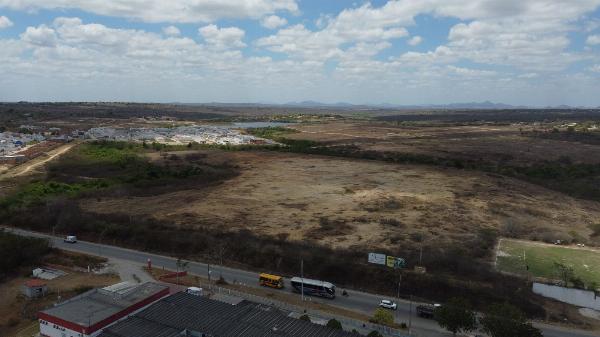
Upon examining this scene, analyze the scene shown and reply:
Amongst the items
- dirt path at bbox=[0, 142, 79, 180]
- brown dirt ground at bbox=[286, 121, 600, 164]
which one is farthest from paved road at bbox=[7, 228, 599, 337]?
brown dirt ground at bbox=[286, 121, 600, 164]

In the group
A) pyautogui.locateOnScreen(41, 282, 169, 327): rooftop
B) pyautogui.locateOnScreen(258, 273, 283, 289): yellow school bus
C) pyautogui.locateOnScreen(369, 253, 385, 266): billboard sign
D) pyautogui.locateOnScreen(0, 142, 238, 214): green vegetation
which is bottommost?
pyautogui.locateOnScreen(258, 273, 283, 289): yellow school bus

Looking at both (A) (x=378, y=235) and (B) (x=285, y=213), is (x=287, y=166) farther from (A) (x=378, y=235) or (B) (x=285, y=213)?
(A) (x=378, y=235)

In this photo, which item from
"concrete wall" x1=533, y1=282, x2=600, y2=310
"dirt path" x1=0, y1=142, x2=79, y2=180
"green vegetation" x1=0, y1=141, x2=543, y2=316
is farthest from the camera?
"dirt path" x1=0, y1=142, x2=79, y2=180

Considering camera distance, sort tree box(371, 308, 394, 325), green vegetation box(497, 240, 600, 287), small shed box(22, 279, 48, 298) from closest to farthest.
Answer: tree box(371, 308, 394, 325)
small shed box(22, 279, 48, 298)
green vegetation box(497, 240, 600, 287)

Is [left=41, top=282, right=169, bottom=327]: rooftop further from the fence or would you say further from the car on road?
the car on road

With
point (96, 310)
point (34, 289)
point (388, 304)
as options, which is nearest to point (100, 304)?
point (96, 310)

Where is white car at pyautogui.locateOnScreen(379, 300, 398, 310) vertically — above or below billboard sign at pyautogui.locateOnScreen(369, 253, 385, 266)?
below

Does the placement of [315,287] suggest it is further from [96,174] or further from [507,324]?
[96,174]

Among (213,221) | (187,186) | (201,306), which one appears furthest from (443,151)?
(201,306)

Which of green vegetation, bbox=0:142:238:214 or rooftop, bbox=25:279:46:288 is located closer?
rooftop, bbox=25:279:46:288
